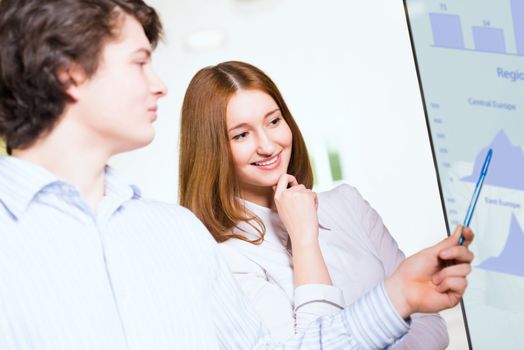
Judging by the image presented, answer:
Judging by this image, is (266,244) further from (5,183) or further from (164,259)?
(5,183)

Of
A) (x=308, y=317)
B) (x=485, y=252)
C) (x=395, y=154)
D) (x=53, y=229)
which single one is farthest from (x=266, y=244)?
(x=395, y=154)

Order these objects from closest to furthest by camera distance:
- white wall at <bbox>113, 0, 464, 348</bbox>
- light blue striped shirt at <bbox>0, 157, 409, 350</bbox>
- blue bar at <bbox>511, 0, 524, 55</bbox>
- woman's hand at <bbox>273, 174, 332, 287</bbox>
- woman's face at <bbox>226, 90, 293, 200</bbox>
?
light blue striped shirt at <bbox>0, 157, 409, 350</bbox>, blue bar at <bbox>511, 0, 524, 55</bbox>, woman's hand at <bbox>273, 174, 332, 287</bbox>, woman's face at <bbox>226, 90, 293, 200</bbox>, white wall at <bbox>113, 0, 464, 348</bbox>

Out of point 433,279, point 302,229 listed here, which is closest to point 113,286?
point 433,279

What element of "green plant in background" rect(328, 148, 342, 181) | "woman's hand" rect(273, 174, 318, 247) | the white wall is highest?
"woman's hand" rect(273, 174, 318, 247)

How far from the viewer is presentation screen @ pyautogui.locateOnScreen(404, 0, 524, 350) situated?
4.75 feet

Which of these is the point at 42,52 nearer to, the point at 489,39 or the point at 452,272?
the point at 452,272

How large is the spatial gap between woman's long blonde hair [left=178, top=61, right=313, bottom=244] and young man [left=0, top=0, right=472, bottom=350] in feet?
1.84

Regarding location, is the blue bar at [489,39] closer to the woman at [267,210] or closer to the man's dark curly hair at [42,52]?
the woman at [267,210]

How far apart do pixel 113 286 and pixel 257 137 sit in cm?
69

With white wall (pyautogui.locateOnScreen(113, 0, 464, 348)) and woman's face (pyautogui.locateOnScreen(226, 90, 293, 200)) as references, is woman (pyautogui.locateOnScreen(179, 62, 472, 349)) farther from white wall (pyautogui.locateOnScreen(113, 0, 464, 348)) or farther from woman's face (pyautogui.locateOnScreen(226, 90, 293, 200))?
white wall (pyautogui.locateOnScreen(113, 0, 464, 348))

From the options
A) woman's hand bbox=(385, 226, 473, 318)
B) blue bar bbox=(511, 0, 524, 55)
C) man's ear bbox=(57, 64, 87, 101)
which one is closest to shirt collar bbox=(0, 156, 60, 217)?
man's ear bbox=(57, 64, 87, 101)

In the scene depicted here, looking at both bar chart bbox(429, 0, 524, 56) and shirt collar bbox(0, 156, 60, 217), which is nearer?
shirt collar bbox(0, 156, 60, 217)

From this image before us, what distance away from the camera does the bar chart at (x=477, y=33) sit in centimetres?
142

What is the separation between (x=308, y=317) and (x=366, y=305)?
38 cm
